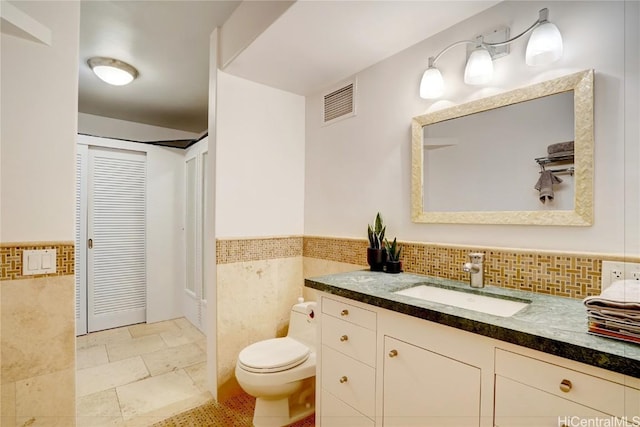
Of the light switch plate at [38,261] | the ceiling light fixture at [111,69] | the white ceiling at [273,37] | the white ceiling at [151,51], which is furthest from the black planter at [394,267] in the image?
the ceiling light fixture at [111,69]

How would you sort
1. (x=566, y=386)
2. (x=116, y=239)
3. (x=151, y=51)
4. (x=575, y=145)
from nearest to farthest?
(x=566, y=386), (x=575, y=145), (x=151, y=51), (x=116, y=239)

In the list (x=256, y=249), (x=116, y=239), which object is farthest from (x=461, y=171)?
(x=116, y=239)

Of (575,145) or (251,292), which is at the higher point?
(575,145)

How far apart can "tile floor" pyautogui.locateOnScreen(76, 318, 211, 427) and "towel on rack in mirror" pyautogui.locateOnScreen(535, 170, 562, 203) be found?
230 centimetres

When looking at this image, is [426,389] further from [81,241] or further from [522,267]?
[81,241]

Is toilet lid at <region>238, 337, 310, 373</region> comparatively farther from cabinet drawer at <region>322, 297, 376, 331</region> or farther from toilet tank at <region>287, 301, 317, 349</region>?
cabinet drawer at <region>322, 297, 376, 331</region>

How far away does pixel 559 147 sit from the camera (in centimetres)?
Answer: 127

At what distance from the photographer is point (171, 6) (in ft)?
6.06

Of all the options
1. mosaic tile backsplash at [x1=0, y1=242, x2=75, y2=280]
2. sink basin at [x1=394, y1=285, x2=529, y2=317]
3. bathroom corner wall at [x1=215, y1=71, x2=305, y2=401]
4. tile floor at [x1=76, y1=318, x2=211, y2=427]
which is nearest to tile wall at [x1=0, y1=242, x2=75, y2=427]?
mosaic tile backsplash at [x1=0, y1=242, x2=75, y2=280]

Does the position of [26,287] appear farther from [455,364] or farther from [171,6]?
[455,364]

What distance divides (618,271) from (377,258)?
3.24 ft

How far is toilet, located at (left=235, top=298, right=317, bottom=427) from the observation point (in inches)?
65.9

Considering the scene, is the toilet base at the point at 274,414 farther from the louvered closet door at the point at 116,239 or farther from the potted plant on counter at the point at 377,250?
the louvered closet door at the point at 116,239

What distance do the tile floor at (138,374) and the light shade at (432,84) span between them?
2352 millimetres
